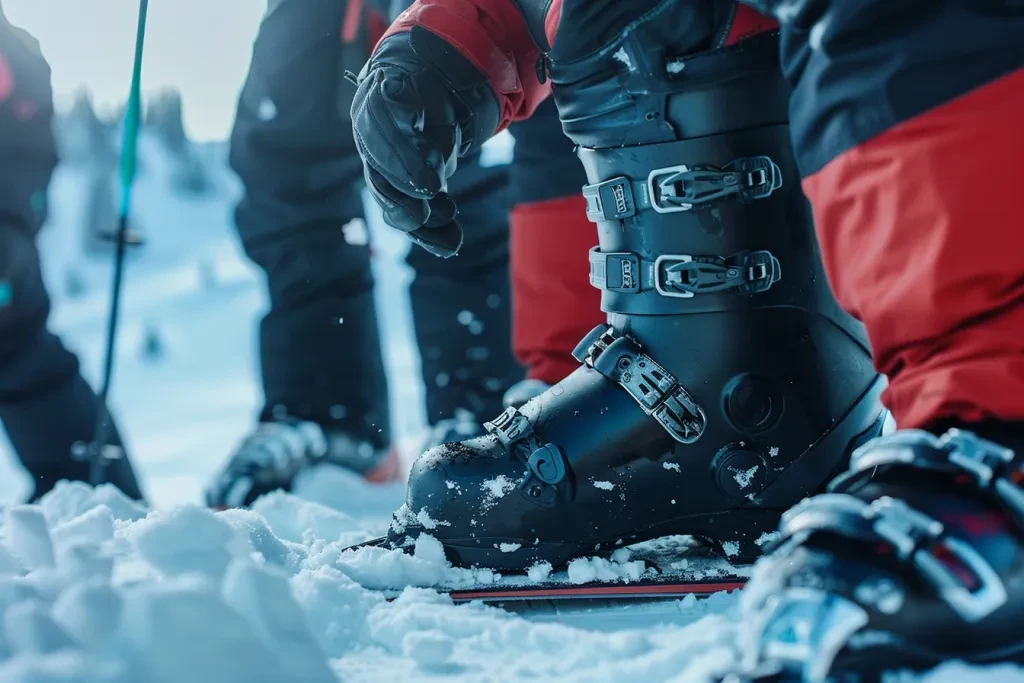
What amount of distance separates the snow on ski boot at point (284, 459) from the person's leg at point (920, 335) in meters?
1.81

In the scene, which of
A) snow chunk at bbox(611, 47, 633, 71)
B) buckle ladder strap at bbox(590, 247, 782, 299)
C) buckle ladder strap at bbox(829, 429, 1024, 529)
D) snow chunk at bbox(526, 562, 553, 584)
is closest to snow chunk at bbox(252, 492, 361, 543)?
snow chunk at bbox(526, 562, 553, 584)

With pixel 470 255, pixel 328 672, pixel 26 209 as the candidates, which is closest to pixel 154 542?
pixel 328 672

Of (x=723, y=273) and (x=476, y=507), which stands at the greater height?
(x=723, y=273)

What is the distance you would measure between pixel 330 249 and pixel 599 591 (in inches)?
74.0

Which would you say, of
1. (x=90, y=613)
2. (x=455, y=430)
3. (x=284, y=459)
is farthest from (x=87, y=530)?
(x=455, y=430)

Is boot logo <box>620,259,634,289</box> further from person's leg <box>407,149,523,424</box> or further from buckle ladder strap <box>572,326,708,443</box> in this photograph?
person's leg <box>407,149,523,424</box>

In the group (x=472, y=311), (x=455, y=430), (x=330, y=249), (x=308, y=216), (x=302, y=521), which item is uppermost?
(x=308, y=216)

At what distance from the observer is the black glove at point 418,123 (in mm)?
1114

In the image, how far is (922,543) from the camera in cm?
59

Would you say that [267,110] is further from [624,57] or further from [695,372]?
[695,372]

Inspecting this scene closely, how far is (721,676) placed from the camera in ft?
2.05

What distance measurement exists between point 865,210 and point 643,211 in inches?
14.7

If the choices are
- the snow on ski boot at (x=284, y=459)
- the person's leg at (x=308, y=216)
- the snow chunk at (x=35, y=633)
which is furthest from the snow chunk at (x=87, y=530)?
the person's leg at (x=308, y=216)

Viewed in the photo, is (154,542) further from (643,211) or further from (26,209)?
(26,209)
